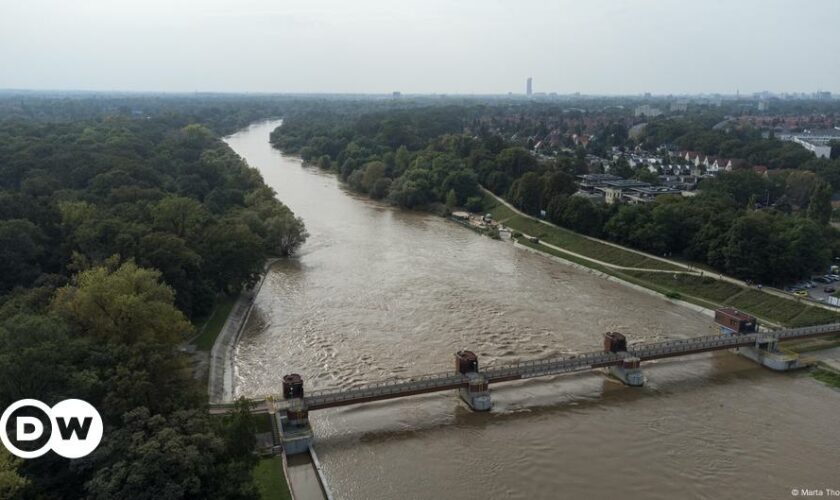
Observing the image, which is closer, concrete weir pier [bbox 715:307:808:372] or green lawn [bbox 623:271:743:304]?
concrete weir pier [bbox 715:307:808:372]

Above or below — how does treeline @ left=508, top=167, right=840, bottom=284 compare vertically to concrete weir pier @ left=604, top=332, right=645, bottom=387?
above

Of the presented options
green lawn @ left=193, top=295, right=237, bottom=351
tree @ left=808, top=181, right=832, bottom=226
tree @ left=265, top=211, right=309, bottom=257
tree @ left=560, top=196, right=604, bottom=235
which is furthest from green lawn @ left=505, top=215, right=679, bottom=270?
green lawn @ left=193, top=295, right=237, bottom=351

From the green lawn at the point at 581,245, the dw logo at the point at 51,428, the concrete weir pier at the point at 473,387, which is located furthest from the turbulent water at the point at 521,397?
the dw logo at the point at 51,428

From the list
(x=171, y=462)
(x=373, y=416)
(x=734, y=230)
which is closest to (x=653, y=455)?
(x=373, y=416)

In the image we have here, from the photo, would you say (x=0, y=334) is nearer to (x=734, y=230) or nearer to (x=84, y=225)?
(x=84, y=225)

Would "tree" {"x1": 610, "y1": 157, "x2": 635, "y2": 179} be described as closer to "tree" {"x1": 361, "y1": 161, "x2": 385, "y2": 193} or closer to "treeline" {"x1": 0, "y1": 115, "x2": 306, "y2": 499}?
"tree" {"x1": 361, "y1": 161, "x2": 385, "y2": 193}

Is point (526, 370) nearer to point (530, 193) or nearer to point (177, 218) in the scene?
point (177, 218)

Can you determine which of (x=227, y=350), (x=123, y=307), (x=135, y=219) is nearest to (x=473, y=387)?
(x=227, y=350)
